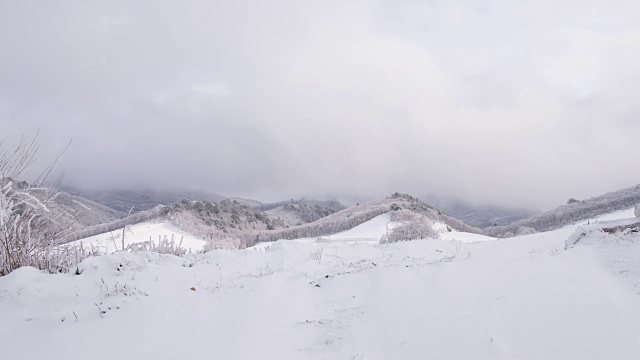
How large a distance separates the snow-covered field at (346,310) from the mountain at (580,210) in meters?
23.4

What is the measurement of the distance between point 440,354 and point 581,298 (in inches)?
72.4

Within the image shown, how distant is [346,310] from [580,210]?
32.1m

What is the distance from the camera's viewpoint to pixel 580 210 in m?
29.8

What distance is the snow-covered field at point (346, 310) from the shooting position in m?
3.53

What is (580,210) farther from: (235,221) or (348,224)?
(235,221)

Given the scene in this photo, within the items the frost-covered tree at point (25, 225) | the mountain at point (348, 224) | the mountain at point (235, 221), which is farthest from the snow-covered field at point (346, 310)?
the mountain at point (348, 224)

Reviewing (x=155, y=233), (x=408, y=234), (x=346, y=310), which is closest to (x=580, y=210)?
(x=408, y=234)

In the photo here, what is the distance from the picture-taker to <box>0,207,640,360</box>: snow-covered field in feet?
11.6

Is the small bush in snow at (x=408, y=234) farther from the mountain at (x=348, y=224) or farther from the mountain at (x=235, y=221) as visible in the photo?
the mountain at (x=348, y=224)

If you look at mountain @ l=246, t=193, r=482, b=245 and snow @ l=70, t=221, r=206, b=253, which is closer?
snow @ l=70, t=221, r=206, b=253

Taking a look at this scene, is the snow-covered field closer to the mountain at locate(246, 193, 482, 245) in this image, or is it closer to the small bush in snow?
the small bush in snow

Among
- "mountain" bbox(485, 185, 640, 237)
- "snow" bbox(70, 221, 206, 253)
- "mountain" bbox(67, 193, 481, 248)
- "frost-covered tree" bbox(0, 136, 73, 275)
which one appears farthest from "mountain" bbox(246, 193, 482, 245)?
"frost-covered tree" bbox(0, 136, 73, 275)

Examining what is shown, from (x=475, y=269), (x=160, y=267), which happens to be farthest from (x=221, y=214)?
(x=475, y=269)

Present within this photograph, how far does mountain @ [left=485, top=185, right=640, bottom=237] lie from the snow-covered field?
2340cm
